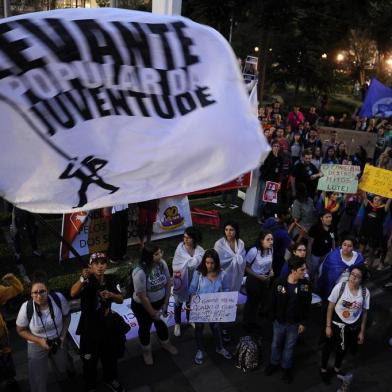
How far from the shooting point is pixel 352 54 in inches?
1304

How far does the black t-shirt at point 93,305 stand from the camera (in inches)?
182

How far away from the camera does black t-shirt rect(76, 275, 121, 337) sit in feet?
15.2

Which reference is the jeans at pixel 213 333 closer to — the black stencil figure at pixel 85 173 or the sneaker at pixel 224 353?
the sneaker at pixel 224 353

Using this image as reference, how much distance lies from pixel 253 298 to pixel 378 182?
11.7 feet

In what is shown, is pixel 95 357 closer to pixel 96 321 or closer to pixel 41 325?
pixel 96 321

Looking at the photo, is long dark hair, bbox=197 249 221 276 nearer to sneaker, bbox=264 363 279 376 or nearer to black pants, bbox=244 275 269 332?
black pants, bbox=244 275 269 332

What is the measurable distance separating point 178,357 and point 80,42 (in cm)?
470

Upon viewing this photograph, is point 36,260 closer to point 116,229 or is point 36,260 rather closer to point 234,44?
point 116,229

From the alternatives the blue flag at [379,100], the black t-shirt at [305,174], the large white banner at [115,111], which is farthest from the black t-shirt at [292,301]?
the blue flag at [379,100]

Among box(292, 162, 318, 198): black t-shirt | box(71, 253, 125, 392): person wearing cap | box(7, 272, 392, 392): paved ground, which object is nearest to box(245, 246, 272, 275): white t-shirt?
box(7, 272, 392, 392): paved ground

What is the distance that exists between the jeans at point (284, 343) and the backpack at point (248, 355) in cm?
21

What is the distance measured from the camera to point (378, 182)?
8445 mm

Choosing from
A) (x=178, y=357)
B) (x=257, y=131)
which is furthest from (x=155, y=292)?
(x=257, y=131)

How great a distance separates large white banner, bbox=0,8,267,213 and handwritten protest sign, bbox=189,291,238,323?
10.3ft
